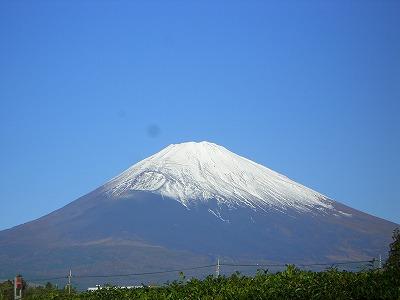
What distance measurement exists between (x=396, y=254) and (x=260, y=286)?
2123 millimetres

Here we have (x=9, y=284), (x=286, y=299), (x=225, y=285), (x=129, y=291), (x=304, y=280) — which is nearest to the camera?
(x=286, y=299)

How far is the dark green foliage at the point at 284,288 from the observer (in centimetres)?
931

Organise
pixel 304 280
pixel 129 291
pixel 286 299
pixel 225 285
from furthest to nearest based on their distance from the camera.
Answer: pixel 129 291 < pixel 225 285 < pixel 304 280 < pixel 286 299

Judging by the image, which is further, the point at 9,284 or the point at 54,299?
the point at 9,284

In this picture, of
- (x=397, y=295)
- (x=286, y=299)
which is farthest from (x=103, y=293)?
(x=397, y=295)

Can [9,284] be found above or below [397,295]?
above

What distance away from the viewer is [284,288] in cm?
1048

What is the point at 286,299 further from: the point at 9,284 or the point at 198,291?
the point at 9,284

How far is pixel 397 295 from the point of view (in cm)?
855

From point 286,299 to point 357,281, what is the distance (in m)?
1.09

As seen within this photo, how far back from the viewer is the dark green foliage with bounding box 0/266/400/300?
9.31 metres

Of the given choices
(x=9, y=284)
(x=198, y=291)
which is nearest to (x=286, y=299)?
(x=198, y=291)

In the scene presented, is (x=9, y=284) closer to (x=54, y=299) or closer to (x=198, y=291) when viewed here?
(x=54, y=299)

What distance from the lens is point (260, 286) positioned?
1095 centimetres
